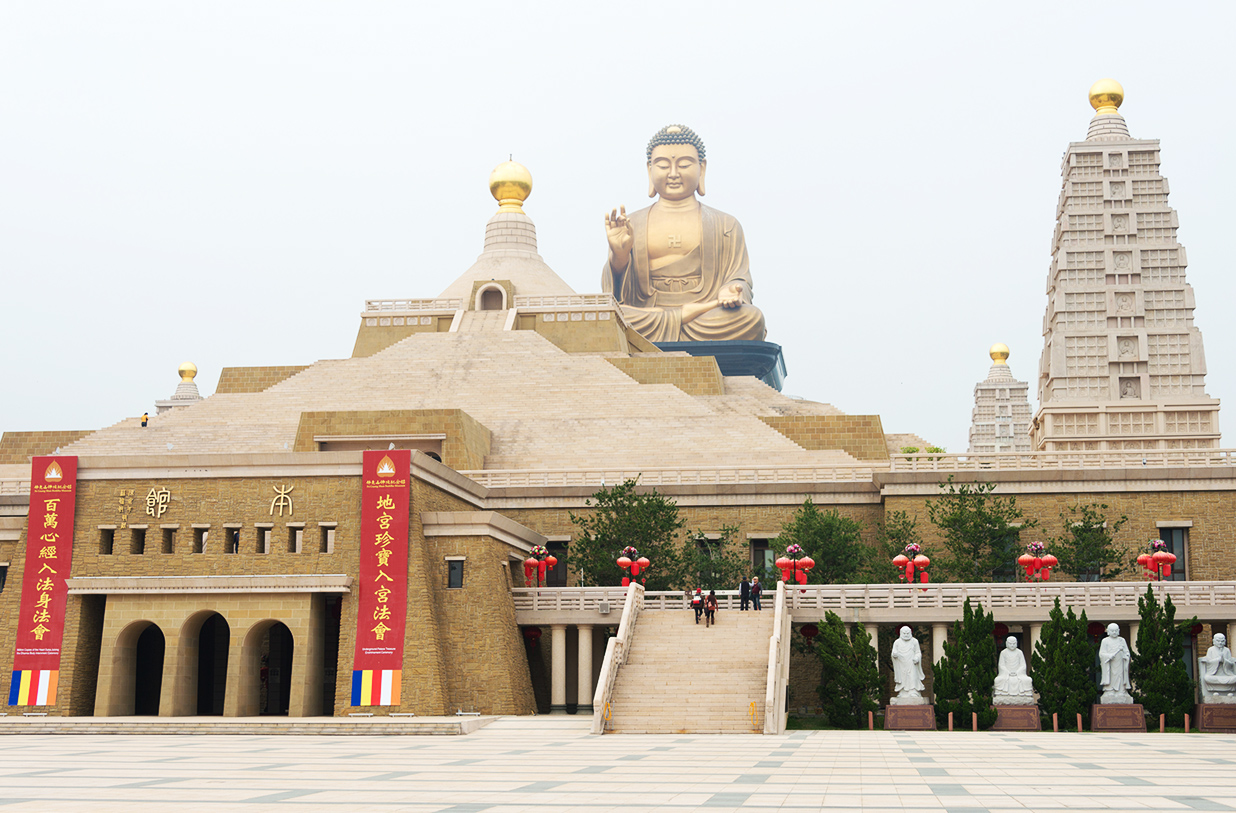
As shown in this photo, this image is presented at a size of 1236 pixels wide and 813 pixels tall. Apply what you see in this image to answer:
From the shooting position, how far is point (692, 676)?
92.6 ft

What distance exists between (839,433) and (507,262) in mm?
26394

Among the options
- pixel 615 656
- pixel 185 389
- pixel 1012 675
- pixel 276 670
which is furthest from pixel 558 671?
pixel 185 389

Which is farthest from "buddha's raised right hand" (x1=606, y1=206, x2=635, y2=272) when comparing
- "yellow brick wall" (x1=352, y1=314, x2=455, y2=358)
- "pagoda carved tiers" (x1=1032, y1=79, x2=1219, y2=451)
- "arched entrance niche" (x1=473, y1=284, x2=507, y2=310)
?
"pagoda carved tiers" (x1=1032, y1=79, x2=1219, y2=451)

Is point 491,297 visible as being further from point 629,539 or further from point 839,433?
point 629,539

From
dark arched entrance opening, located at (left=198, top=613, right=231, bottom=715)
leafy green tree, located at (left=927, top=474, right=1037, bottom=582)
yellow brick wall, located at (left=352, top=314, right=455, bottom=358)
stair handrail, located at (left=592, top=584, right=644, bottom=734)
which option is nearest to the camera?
stair handrail, located at (left=592, top=584, right=644, bottom=734)

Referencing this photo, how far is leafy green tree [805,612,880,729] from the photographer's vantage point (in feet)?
93.0

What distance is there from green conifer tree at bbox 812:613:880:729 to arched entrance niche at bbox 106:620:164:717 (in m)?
15.6

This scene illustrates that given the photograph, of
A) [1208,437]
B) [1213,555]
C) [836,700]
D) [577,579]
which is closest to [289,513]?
[577,579]

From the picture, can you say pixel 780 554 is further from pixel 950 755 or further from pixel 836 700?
pixel 950 755

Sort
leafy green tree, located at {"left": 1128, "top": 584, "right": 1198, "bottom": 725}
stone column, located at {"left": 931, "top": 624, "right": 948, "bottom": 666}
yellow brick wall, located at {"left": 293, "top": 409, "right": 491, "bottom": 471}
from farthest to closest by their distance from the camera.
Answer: yellow brick wall, located at {"left": 293, "top": 409, "right": 491, "bottom": 471}, stone column, located at {"left": 931, "top": 624, "right": 948, "bottom": 666}, leafy green tree, located at {"left": 1128, "top": 584, "right": 1198, "bottom": 725}

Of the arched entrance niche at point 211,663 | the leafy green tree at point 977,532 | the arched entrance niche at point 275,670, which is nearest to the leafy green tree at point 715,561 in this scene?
the leafy green tree at point 977,532

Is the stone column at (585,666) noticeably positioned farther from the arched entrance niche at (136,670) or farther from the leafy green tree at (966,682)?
the arched entrance niche at (136,670)

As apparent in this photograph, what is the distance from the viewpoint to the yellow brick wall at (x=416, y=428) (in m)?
40.6

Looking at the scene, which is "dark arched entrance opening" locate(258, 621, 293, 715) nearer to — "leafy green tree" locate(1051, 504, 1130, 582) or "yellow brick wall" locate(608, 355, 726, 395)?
"yellow brick wall" locate(608, 355, 726, 395)
